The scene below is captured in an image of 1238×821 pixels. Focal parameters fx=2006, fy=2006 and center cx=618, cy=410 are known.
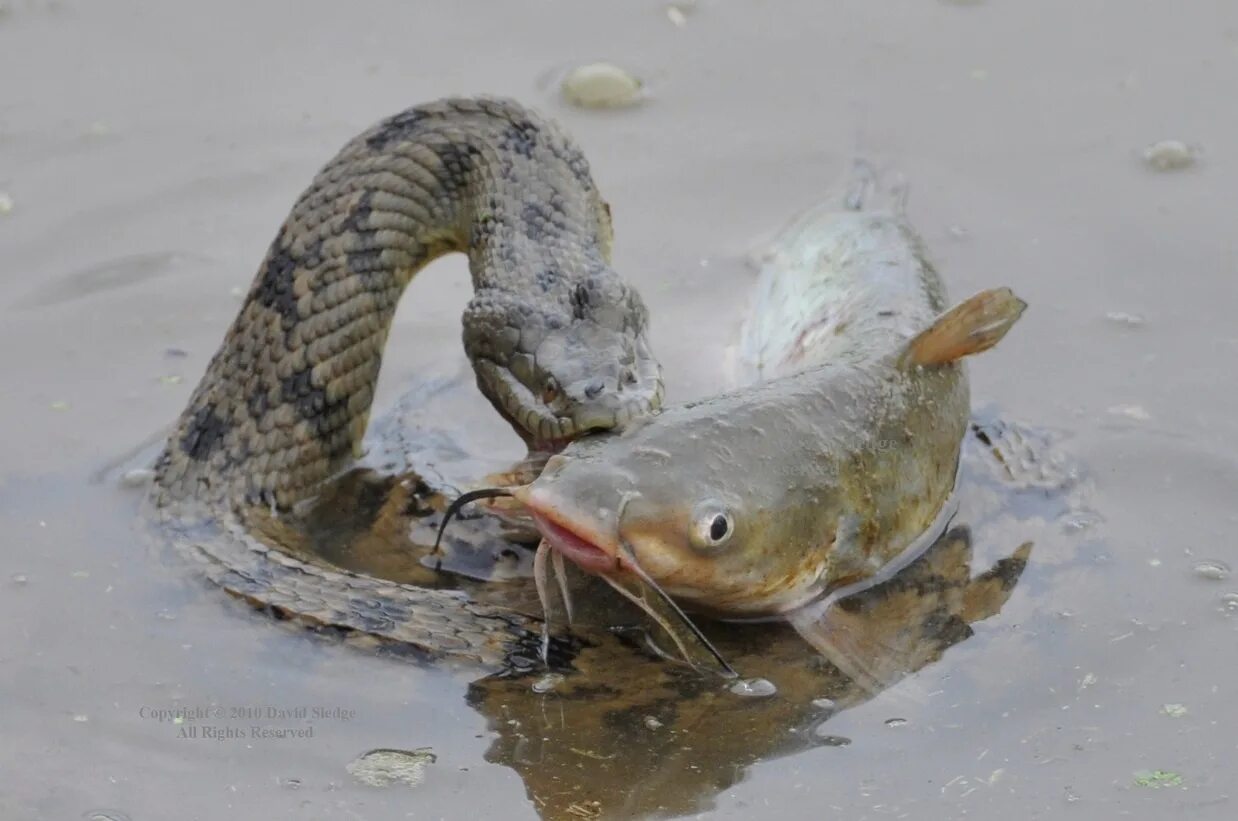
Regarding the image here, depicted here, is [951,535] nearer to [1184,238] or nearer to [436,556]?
[436,556]

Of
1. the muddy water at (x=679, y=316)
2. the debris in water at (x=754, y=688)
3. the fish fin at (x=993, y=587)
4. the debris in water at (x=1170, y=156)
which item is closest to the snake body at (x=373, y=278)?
the muddy water at (x=679, y=316)

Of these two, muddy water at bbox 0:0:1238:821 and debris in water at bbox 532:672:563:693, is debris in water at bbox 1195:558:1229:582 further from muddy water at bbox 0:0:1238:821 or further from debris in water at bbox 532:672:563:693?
debris in water at bbox 532:672:563:693

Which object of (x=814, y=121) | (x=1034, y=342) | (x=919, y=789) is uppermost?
(x=814, y=121)

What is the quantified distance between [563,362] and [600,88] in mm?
3441

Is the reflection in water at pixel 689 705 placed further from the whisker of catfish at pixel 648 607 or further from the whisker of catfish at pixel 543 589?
the whisker of catfish at pixel 648 607

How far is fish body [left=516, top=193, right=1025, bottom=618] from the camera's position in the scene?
5.11m

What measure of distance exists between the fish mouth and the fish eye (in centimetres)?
20

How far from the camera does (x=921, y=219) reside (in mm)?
8102

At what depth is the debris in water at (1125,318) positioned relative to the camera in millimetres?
7422

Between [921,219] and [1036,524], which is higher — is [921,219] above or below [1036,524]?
above

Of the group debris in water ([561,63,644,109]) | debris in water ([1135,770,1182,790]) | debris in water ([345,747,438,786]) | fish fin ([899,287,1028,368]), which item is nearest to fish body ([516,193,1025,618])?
fish fin ([899,287,1028,368])

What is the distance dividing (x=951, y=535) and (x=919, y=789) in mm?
1309

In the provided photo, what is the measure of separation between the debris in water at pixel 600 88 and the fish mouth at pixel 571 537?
159 inches

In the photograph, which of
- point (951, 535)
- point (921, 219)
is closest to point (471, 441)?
point (951, 535)
